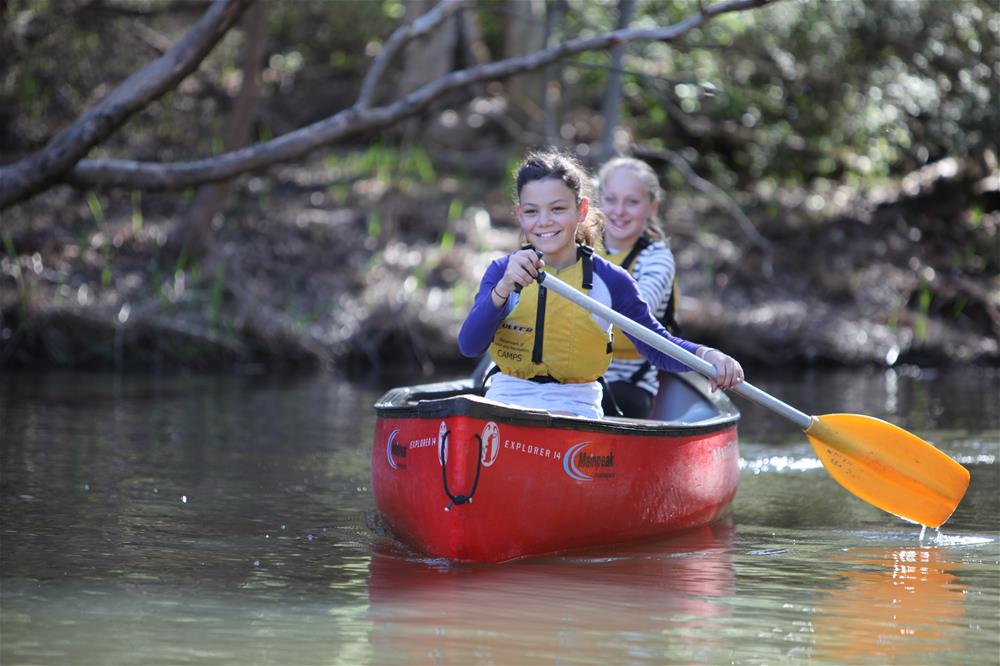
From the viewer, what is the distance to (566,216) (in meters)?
4.61

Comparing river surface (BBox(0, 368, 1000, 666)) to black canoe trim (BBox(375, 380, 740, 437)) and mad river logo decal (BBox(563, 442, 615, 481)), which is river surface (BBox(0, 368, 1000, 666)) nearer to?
mad river logo decal (BBox(563, 442, 615, 481))

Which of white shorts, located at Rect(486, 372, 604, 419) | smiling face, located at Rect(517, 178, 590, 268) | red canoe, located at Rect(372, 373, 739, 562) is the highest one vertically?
smiling face, located at Rect(517, 178, 590, 268)

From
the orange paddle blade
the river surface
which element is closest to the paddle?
the orange paddle blade

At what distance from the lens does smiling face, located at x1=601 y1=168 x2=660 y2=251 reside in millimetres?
5820

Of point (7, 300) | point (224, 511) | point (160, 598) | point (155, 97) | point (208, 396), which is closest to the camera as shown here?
point (160, 598)

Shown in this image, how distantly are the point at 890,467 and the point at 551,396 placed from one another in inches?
56.7

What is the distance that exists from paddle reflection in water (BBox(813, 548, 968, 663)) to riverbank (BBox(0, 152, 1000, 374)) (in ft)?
23.2

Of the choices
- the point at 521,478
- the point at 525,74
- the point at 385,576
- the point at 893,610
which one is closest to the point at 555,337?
the point at 521,478

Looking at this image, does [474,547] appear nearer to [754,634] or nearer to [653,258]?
[754,634]

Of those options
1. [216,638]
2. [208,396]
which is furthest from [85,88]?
[216,638]

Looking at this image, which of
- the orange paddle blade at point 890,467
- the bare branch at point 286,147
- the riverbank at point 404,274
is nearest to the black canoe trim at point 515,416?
the orange paddle blade at point 890,467

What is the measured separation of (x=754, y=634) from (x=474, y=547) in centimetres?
104

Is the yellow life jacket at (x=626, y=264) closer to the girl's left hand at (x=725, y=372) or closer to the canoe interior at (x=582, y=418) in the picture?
the canoe interior at (x=582, y=418)

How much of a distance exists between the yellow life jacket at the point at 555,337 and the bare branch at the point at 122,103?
10.7 feet
